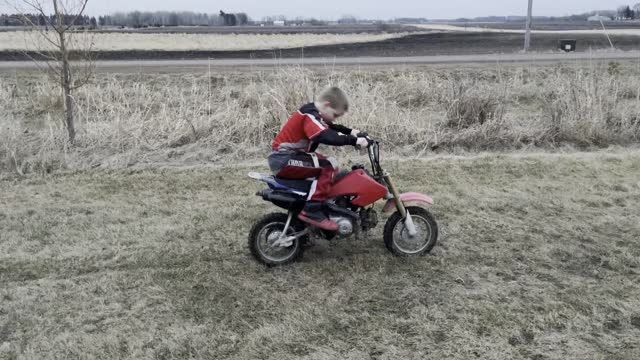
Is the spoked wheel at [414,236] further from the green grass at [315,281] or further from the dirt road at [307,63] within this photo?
the dirt road at [307,63]

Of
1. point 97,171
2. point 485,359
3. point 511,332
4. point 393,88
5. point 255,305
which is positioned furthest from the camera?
point 393,88

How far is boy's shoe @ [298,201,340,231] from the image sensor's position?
4055 mm

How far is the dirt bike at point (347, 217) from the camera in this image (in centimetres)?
401

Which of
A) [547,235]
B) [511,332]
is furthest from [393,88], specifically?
[511,332]

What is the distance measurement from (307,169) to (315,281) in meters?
0.81

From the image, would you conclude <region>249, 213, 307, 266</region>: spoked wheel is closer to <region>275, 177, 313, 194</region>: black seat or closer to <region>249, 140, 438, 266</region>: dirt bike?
<region>249, 140, 438, 266</region>: dirt bike

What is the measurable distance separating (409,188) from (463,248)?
1638mm

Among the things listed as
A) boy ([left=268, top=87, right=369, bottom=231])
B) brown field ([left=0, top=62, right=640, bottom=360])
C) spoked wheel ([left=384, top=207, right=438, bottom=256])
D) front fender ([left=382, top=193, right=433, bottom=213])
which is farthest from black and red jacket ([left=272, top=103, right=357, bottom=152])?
brown field ([left=0, top=62, right=640, bottom=360])

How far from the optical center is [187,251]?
4457mm

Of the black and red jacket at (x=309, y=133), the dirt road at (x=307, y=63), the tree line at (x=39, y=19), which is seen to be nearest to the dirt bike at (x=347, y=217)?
the black and red jacket at (x=309, y=133)

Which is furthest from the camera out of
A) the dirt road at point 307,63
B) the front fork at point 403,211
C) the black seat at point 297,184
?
the dirt road at point 307,63

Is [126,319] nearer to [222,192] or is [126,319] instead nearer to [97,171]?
[222,192]

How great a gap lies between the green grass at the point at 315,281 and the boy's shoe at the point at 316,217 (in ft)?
1.13

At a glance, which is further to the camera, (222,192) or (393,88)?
(393,88)
